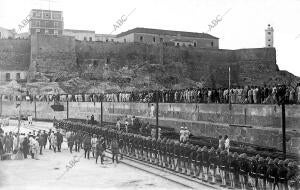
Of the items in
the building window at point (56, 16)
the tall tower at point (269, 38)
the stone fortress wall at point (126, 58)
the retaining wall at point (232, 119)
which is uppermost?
the building window at point (56, 16)

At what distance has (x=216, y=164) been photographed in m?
14.0

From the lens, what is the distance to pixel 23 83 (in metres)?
64.2

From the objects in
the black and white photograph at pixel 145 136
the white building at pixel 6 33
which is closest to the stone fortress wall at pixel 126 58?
the black and white photograph at pixel 145 136

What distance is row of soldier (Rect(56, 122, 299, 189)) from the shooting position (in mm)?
11758

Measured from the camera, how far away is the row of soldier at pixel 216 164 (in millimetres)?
11758

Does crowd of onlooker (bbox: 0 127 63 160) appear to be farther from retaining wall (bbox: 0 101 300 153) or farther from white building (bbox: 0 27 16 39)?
white building (bbox: 0 27 16 39)

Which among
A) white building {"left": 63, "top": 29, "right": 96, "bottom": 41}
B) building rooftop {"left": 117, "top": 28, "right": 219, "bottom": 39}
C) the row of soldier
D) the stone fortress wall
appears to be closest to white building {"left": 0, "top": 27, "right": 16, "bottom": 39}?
white building {"left": 63, "top": 29, "right": 96, "bottom": 41}

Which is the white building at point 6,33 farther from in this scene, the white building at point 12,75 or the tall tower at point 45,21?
the white building at point 12,75

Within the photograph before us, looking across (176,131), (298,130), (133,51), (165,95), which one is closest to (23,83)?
(133,51)

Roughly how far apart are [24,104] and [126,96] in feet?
61.4

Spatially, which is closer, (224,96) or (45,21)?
(224,96)

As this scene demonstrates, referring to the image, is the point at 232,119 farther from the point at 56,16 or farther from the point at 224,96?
the point at 56,16

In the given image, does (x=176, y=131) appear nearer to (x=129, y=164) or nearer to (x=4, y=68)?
(x=129, y=164)

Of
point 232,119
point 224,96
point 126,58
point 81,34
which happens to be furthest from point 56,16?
point 232,119
